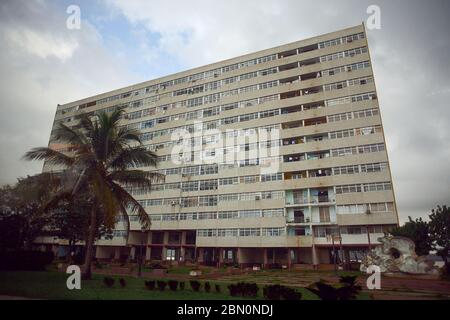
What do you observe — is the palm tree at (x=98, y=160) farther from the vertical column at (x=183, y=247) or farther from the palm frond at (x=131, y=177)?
the vertical column at (x=183, y=247)

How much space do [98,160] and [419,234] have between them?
3139 cm

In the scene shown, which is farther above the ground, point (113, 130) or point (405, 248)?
point (113, 130)

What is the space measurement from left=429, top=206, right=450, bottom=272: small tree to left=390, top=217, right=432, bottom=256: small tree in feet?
1.88

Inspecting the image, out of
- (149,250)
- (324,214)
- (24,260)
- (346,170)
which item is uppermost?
(346,170)

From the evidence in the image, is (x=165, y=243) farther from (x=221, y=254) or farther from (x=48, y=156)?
(x=48, y=156)

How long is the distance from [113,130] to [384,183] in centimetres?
3087

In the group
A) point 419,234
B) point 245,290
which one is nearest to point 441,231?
point 419,234

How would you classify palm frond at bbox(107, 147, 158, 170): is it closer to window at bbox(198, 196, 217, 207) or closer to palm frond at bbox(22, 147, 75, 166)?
palm frond at bbox(22, 147, 75, 166)

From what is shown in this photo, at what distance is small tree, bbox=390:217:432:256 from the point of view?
96.5 feet

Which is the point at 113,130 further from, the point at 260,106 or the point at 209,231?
the point at 260,106

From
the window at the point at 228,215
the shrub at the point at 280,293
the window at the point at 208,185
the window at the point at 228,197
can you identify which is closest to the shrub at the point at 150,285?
the shrub at the point at 280,293

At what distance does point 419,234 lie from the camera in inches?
1167

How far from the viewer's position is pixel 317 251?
36.6m
